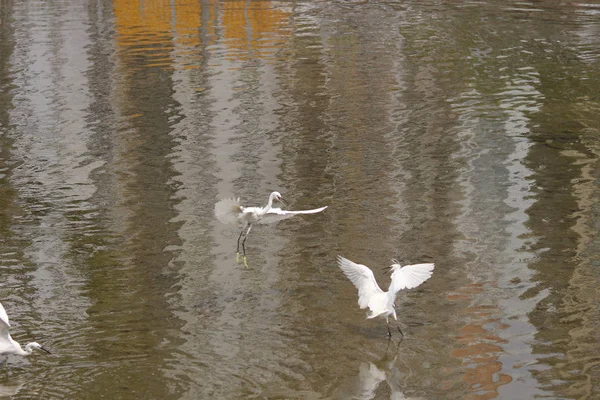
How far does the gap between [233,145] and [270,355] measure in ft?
27.0

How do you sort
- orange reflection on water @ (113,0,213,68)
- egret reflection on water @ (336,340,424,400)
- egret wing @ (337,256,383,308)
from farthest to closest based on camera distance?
orange reflection on water @ (113,0,213,68), egret wing @ (337,256,383,308), egret reflection on water @ (336,340,424,400)

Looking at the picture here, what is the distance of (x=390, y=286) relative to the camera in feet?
33.2

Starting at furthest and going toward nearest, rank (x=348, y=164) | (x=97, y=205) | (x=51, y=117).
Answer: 1. (x=51, y=117)
2. (x=348, y=164)
3. (x=97, y=205)

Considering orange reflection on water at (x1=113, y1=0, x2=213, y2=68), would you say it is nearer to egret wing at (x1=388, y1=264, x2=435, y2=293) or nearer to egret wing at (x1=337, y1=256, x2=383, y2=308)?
egret wing at (x1=337, y1=256, x2=383, y2=308)

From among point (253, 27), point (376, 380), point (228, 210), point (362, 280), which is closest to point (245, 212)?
point (228, 210)

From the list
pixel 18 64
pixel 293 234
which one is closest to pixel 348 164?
pixel 293 234

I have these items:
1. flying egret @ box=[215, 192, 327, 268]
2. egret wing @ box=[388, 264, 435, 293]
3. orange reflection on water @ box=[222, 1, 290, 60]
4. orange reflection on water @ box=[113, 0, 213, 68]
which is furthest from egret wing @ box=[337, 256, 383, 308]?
orange reflection on water @ box=[222, 1, 290, 60]

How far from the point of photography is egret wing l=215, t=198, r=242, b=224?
11.9m

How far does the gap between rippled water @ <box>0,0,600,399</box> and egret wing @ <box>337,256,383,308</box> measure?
0.40m

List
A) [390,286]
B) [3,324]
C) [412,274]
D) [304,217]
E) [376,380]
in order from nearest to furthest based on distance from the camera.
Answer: [3,324] < [376,380] < [390,286] < [412,274] < [304,217]

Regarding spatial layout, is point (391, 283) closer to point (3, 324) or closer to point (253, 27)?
point (3, 324)

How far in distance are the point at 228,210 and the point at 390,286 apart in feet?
8.31

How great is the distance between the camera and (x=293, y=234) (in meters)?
13.7

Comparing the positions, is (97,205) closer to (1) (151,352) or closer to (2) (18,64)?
(1) (151,352)
